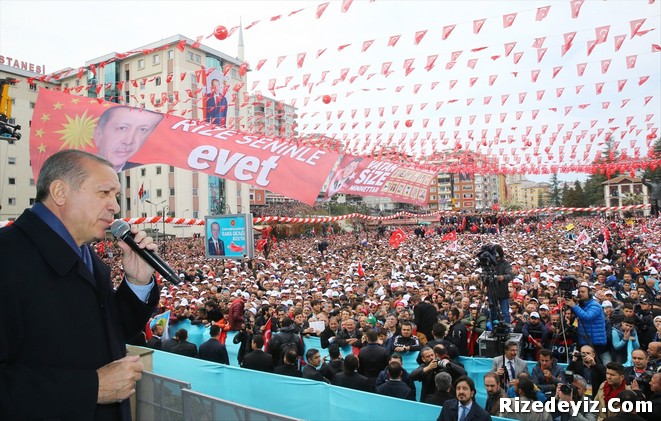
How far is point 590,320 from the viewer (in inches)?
277

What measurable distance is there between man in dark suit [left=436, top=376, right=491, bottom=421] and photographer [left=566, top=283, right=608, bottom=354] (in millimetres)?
3171

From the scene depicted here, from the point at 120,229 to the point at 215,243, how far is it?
11.7 meters

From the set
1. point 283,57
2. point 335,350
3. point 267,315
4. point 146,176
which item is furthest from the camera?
point 146,176

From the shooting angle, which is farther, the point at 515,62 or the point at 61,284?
the point at 515,62

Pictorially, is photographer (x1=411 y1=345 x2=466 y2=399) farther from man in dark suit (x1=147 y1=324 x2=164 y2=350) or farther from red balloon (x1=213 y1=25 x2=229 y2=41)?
red balloon (x1=213 y1=25 x2=229 y2=41)

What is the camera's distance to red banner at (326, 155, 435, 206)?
20.1 m

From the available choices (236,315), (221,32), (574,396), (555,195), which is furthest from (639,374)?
(555,195)

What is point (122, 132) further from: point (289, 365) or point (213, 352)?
point (289, 365)

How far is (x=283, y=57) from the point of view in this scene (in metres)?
11.9

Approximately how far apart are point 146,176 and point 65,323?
5199 cm

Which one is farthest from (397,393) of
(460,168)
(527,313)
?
(460,168)

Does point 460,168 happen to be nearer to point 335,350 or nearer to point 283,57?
point 283,57

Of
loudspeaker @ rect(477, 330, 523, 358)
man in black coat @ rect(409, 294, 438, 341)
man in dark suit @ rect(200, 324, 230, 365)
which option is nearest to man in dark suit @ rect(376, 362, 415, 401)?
loudspeaker @ rect(477, 330, 523, 358)

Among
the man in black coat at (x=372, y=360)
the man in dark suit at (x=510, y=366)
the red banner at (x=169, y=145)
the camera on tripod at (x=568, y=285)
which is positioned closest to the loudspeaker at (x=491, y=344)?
the man in dark suit at (x=510, y=366)
